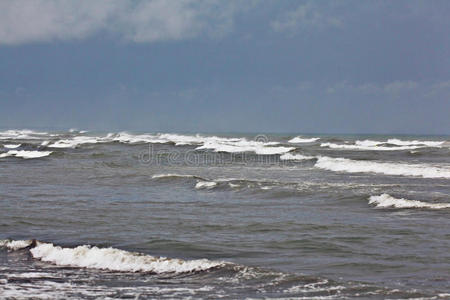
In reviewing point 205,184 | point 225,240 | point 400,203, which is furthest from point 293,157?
point 225,240

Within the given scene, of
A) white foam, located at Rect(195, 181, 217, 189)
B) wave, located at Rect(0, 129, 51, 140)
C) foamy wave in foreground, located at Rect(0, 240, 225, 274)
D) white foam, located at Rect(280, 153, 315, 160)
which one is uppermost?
wave, located at Rect(0, 129, 51, 140)

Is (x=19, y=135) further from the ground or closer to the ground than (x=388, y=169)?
further from the ground

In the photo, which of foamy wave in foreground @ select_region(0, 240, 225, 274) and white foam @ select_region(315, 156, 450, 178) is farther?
white foam @ select_region(315, 156, 450, 178)

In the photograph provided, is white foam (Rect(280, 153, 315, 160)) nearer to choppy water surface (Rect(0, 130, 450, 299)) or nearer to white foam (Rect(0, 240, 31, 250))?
choppy water surface (Rect(0, 130, 450, 299))

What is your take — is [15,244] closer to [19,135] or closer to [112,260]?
[112,260]

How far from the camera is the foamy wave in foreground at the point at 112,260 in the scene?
846cm

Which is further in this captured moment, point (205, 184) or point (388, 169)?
point (388, 169)

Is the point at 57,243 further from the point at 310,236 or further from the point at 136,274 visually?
the point at 310,236

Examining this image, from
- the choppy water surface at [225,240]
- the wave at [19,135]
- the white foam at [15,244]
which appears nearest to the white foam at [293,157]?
the choppy water surface at [225,240]

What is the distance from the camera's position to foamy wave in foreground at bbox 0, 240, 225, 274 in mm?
8461

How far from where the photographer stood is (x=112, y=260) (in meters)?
8.93

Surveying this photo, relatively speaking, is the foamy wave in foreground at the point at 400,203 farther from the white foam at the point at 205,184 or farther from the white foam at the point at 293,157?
the white foam at the point at 293,157

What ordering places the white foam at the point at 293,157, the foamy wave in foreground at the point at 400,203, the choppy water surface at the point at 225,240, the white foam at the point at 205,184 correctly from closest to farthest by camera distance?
the choppy water surface at the point at 225,240 < the foamy wave in foreground at the point at 400,203 < the white foam at the point at 205,184 < the white foam at the point at 293,157

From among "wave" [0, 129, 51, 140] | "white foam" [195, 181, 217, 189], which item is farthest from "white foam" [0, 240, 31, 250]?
"wave" [0, 129, 51, 140]
